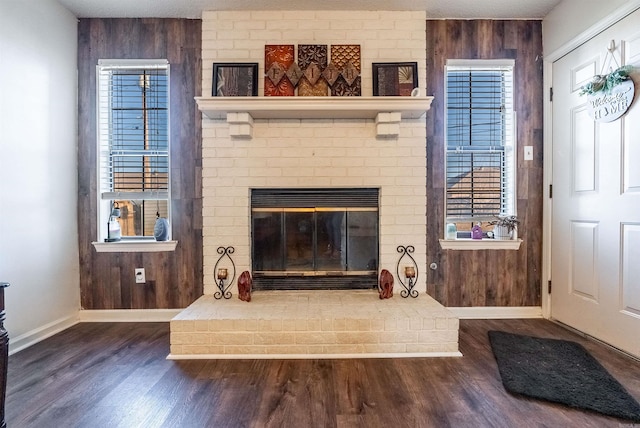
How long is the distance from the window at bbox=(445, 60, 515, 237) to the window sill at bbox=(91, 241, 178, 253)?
8.08 feet

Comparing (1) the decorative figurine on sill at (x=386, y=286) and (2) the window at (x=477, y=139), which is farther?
(2) the window at (x=477, y=139)

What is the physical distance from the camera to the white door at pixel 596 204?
2.14 metres

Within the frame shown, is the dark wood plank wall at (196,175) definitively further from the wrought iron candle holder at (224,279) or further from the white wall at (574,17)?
the wrought iron candle holder at (224,279)

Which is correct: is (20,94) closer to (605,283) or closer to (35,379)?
(35,379)

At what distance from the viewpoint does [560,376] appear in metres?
1.88

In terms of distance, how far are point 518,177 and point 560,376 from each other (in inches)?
64.9

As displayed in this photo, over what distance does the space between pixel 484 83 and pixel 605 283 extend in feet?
6.04

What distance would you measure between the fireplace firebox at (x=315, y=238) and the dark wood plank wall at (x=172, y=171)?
22.1 inches

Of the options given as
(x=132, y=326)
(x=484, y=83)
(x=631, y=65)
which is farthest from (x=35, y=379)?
(x=631, y=65)

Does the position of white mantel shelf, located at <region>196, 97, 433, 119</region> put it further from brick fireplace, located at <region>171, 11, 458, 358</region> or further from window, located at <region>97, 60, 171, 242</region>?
window, located at <region>97, 60, 171, 242</region>

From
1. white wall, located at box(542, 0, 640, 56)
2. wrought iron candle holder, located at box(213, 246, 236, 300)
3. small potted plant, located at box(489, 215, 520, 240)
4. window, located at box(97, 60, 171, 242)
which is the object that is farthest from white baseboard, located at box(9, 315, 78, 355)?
white wall, located at box(542, 0, 640, 56)

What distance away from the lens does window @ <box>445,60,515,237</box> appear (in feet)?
9.66

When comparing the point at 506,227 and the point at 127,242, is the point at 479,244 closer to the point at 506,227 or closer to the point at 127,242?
the point at 506,227

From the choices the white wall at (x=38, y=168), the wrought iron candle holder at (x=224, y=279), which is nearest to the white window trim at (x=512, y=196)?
the wrought iron candle holder at (x=224, y=279)
